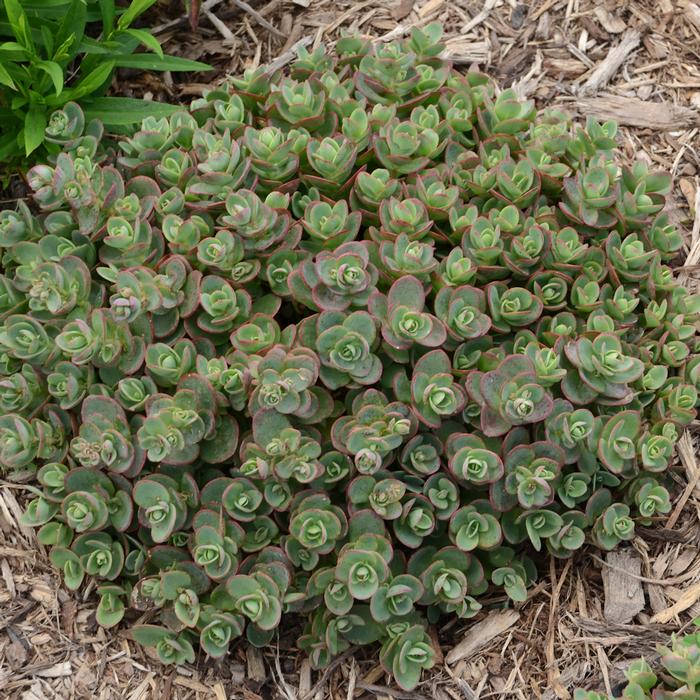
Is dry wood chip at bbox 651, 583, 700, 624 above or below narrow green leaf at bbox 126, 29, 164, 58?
below

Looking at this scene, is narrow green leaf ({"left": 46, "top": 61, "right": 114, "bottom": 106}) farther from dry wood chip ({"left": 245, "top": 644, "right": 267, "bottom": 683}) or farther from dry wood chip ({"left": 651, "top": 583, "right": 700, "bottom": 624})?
dry wood chip ({"left": 651, "top": 583, "right": 700, "bottom": 624})

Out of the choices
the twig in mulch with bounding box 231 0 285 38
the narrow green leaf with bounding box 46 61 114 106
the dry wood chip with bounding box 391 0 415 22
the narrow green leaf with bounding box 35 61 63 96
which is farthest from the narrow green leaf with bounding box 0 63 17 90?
the dry wood chip with bounding box 391 0 415 22

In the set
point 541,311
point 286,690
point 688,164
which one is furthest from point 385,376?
point 688,164

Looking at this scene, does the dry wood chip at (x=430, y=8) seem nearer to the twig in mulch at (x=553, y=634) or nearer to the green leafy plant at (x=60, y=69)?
the green leafy plant at (x=60, y=69)

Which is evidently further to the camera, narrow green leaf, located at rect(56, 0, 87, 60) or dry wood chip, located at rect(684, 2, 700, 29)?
dry wood chip, located at rect(684, 2, 700, 29)

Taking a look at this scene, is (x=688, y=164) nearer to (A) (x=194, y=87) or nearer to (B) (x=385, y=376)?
(B) (x=385, y=376)

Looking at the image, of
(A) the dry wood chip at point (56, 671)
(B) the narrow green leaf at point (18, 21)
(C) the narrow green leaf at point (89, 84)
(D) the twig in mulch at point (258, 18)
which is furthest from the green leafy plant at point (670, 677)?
(D) the twig in mulch at point (258, 18)

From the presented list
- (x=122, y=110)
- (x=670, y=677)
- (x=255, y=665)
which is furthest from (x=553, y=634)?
(x=122, y=110)
